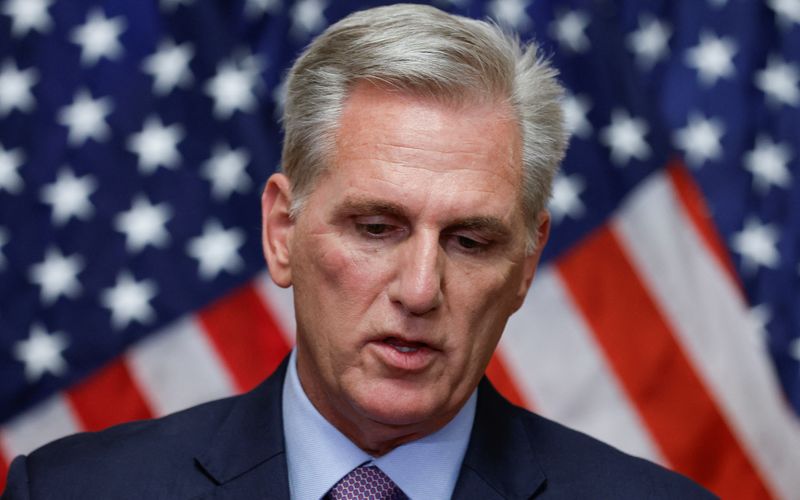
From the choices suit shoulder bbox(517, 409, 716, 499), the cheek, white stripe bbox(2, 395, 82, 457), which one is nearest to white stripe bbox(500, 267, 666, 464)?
suit shoulder bbox(517, 409, 716, 499)

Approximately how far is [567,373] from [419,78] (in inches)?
82.9

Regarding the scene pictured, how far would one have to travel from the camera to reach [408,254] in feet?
7.43

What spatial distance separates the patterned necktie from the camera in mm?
2404

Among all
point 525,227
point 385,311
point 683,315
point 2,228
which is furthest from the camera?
point 683,315

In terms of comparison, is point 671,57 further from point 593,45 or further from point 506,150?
point 506,150

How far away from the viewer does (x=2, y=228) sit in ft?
12.8

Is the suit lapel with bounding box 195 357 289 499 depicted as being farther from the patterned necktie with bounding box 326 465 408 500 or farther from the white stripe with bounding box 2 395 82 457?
the white stripe with bounding box 2 395 82 457

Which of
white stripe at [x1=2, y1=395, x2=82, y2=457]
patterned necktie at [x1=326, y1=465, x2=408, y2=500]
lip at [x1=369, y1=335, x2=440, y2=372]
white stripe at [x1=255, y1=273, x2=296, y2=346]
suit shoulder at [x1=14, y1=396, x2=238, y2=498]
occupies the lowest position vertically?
white stripe at [x1=2, y1=395, x2=82, y2=457]

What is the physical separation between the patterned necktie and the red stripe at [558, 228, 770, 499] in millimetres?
1944

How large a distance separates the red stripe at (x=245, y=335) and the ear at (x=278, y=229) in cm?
152

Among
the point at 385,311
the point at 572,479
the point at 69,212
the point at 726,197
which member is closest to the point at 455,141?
the point at 385,311

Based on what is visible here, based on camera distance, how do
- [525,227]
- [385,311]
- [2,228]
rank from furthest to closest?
[2,228] < [525,227] < [385,311]

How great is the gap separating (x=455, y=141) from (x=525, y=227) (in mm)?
271

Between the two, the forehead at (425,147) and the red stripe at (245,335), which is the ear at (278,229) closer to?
the forehead at (425,147)
